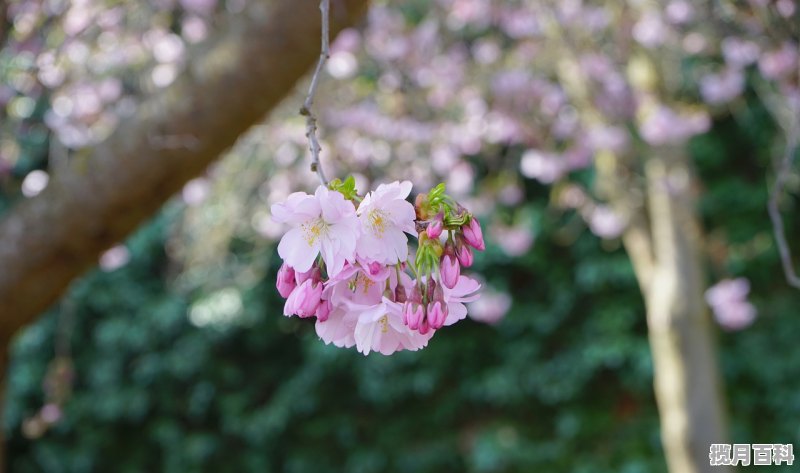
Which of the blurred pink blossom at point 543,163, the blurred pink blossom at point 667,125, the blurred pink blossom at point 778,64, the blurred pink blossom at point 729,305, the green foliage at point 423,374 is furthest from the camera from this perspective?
the green foliage at point 423,374

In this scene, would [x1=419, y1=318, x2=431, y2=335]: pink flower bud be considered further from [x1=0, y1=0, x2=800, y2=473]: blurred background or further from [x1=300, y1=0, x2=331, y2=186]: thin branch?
[x1=0, y1=0, x2=800, y2=473]: blurred background

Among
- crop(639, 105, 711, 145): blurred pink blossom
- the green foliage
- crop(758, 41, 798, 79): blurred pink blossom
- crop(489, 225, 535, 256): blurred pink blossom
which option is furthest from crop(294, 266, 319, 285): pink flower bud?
the green foliage

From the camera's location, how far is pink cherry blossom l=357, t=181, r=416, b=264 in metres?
0.72

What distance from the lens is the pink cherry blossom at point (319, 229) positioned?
2.36ft

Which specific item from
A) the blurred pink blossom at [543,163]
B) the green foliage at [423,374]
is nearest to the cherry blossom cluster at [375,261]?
the blurred pink blossom at [543,163]

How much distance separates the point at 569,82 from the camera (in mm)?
3381

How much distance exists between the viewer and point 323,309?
0.79m

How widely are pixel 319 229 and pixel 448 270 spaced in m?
0.12

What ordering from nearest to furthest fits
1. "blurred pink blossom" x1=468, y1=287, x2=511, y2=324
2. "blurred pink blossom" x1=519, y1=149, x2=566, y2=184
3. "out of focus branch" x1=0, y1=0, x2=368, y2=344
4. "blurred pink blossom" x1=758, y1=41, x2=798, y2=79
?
1. "out of focus branch" x1=0, y1=0, x2=368, y2=344
2. "blurred pink blossom" x1=758, y1=41, x2=798, y2=79
3. "blurred pink blossom" x1=519, y1=149, x2=566, y2=184
4. "blurred pink blossom" x1=468, y1=287, x2=511, y2=324

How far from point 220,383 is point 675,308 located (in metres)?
2.61

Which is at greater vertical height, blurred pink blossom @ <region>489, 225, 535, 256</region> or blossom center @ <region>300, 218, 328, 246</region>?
blurred pink blossom @ <region>489, 225, 535, 256</region>

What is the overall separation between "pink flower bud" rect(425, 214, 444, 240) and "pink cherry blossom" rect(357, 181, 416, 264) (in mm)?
26

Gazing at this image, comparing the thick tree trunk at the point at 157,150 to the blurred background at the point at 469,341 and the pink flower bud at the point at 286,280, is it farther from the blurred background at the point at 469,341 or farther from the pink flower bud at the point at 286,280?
the blurred background at the point at 469,341

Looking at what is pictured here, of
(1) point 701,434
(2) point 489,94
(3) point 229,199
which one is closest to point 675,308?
(1) point 701,434
